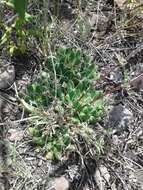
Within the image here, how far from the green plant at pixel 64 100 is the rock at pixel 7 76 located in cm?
11

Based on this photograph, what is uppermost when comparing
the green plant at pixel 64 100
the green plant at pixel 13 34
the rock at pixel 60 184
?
the green plant at pixel 13 34

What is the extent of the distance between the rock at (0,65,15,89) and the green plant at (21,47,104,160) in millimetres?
109

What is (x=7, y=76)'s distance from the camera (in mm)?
1835

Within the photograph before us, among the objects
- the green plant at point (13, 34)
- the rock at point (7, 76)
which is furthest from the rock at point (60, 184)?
the green plant at point (13, 34)

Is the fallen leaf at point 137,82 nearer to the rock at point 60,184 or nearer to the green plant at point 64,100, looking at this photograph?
the green plant at point 64,100

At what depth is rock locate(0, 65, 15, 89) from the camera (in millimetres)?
1816

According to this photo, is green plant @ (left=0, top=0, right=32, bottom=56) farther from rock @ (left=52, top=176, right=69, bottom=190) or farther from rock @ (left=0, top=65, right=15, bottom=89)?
rock @ (left=52, top=176, right=69, bottom=190)

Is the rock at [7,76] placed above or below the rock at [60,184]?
above

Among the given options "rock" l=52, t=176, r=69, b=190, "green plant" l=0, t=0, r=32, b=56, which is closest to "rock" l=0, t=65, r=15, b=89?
"green plant" l=0, t=0, r=32, b=56

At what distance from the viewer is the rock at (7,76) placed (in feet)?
5.96

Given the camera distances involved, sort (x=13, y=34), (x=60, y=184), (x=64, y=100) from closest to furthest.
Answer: (x=60, y=184), (x=64, y=100), (x=13, y=34)

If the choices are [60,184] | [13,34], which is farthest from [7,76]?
[60,184]

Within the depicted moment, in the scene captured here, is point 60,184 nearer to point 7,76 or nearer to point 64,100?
point 64,100

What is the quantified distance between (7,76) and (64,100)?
1.00ft
